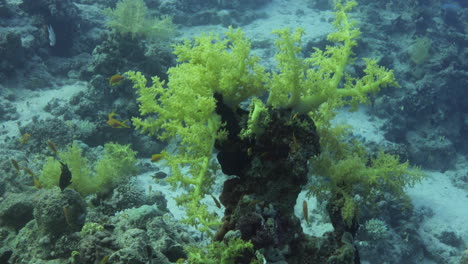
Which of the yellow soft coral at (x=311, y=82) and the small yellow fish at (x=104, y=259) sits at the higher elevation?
the yellow soft coral at (x=311, y=82)

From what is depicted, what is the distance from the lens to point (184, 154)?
333 centimetres

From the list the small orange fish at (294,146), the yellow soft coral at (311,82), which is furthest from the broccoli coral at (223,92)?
the small orange fish at (294,146)

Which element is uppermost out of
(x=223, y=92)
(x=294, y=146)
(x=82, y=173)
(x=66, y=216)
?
(x=223, y=92)

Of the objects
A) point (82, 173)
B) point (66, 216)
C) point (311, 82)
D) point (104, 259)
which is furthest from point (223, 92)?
point (82, 173)

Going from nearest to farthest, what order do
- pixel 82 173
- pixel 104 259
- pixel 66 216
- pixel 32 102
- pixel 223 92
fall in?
pixel 104 259
pixel 223 92
pixel 66 216
pixel 82 173
pixel 32 102

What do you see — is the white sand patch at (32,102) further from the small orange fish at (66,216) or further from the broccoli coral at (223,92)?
the broccoli coral at (223,92)

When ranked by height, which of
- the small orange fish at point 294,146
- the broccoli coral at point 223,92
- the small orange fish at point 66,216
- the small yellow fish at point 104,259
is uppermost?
the broccoli coral at point 223,92

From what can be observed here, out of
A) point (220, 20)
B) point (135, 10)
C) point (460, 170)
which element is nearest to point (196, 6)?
point (220, 20)

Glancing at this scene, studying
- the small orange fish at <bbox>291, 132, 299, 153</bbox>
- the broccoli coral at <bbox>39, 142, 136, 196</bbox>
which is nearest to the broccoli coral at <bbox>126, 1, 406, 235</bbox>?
the small orange fish at <bbox>291, 132, 299, 153</bbox>

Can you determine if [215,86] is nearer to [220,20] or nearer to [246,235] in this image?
[246,235]

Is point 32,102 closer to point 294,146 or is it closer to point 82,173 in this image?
point 82,173

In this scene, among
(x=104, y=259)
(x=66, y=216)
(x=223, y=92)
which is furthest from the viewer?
(x=66, y=216)

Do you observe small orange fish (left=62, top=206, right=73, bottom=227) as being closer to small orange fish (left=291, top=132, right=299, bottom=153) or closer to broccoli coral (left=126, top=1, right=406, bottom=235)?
broccoli coral (left=126, top=1, right=406, bottom=235)

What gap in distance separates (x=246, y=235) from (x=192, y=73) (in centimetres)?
173
